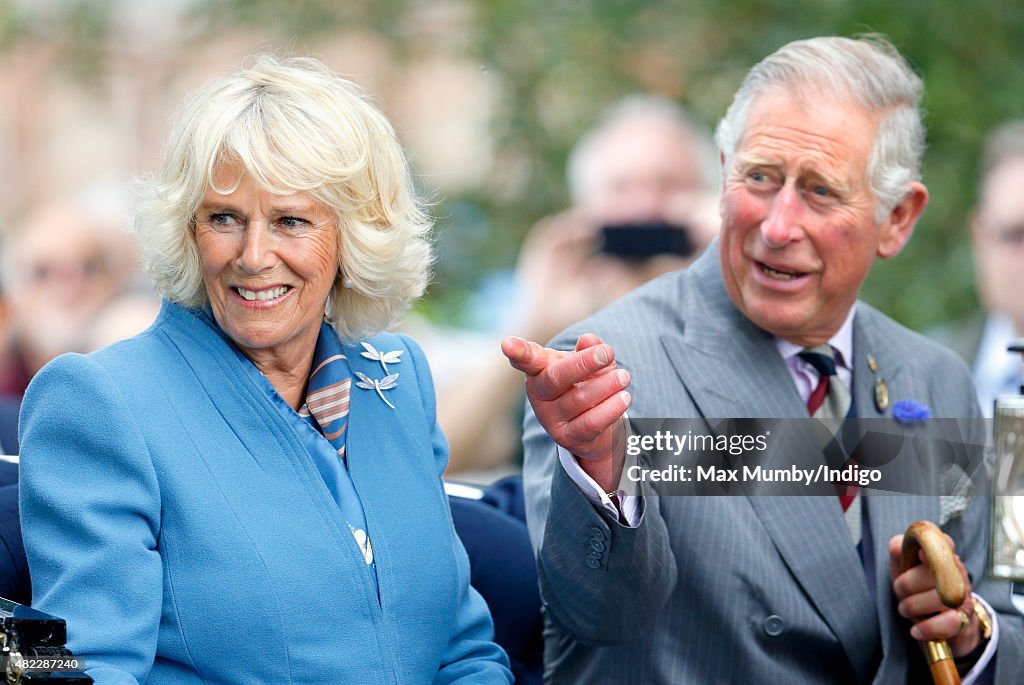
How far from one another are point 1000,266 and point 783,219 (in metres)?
2.70

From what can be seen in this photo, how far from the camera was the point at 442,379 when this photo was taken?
16.7 feet

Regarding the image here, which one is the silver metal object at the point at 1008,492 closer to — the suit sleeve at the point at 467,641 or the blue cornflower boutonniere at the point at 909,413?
the blue cornflower boutonniere at the point at 909,413

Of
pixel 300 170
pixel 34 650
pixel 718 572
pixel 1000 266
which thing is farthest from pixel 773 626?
pixel 1000 266

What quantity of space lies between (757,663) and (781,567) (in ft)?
0.55

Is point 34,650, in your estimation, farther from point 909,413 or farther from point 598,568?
point 909,413

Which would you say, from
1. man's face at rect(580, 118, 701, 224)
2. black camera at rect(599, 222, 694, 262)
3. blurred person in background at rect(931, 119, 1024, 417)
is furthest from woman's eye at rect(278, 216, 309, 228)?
blurred person in background at rect(931, 119, 1024, 417)

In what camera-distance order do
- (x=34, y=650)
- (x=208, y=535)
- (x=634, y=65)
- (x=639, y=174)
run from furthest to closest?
1. (x=634, y=65)
2. (x=639, y=174)
3. (x=208, y=535)
4. (x=34, y=650)

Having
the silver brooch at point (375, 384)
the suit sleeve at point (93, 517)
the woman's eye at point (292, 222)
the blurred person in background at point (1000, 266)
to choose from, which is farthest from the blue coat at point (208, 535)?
the blurred person in background at point (1000, 266)

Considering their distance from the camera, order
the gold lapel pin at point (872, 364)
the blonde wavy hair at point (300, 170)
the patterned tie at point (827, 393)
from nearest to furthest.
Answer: the blonde wavy hair at point (300, 170)
the patterned tie at point (827, 393)
the gold lapel pin at point (872, 364)

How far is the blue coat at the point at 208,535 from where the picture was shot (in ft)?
6.09

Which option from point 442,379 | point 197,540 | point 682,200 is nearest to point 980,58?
point 682,200

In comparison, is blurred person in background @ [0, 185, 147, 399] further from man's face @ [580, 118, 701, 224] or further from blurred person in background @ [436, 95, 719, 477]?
man's face @ [580, 118, 701, 224]

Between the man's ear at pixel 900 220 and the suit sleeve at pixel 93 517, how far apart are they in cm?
146

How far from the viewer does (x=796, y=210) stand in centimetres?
247
